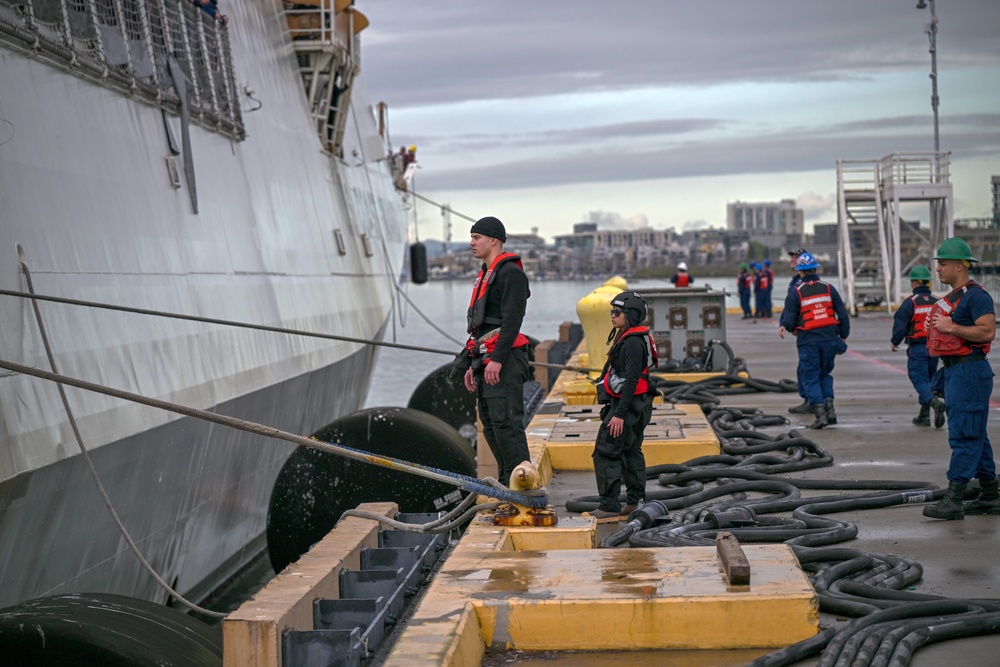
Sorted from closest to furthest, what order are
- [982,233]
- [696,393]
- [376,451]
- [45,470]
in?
[45,470] → [376,451] → [696,393] → [982,233]

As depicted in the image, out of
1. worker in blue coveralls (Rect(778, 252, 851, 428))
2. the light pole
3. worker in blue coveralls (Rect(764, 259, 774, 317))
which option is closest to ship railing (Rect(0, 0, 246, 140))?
worker in blue coveralls (Rect(778, 252, 851, 428))

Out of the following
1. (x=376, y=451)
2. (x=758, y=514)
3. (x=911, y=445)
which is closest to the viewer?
(x=758, y=514)

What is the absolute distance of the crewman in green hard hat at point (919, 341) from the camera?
11.0m

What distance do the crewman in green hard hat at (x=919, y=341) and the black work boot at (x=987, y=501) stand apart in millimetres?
3628

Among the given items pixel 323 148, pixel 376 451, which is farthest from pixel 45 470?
pixel 323 148

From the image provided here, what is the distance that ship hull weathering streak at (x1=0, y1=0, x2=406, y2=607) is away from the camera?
23.1ft

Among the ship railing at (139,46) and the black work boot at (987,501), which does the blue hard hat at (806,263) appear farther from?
the ship railing at (139,46)

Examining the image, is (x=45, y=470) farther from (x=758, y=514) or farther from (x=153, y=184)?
(x=758, y=514)

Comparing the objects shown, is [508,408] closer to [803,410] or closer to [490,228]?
[490,228]

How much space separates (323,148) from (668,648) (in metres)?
15.0

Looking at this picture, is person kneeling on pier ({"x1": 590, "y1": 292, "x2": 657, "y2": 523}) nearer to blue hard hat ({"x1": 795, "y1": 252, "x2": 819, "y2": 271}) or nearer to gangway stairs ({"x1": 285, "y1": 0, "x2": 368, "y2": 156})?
blue hard hat ({"x1": 795, "y1": 252, "x2": 819, "y2": 271})

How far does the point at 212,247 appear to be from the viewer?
11078 mm

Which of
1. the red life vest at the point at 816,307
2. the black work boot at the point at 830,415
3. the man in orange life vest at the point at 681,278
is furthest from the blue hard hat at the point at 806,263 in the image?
the man in orange life vest at the point at 681,278

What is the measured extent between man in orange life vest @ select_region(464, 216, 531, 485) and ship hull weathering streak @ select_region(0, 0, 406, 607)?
262 centimetres
